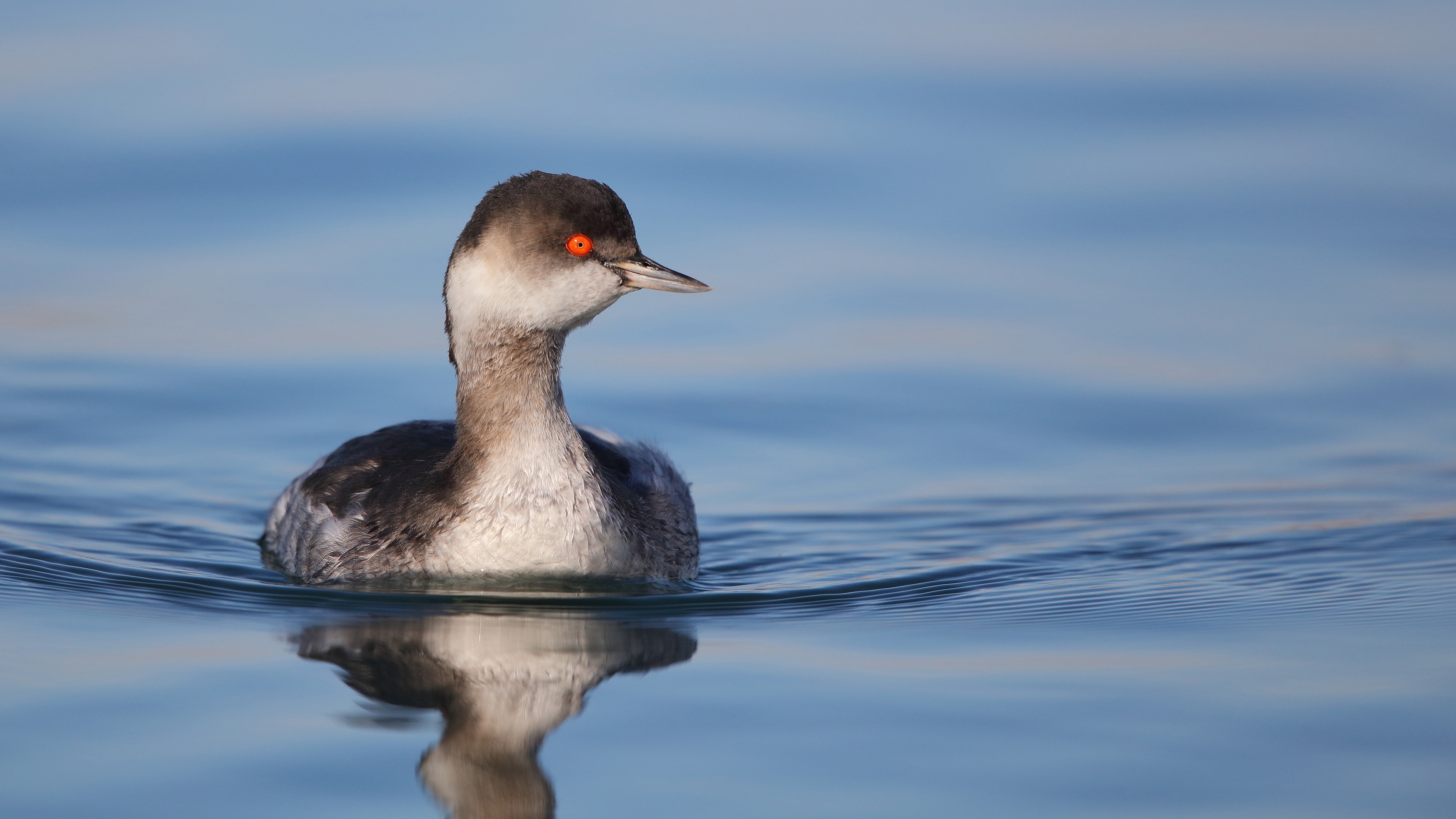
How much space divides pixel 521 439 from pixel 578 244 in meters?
1.03

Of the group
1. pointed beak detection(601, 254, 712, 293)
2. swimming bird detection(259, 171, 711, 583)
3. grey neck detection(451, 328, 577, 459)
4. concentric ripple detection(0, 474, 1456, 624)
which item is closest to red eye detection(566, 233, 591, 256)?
swimming bird detection(259, 171, 711, 583)

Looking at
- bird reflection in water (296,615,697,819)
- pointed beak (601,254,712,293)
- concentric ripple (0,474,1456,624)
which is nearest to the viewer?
bird reflection in water (296,615,697,819)

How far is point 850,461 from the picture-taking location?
43.1 ft

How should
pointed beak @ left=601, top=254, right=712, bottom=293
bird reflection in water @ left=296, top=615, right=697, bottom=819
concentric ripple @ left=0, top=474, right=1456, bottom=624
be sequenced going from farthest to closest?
1. pointed beak @ left=601, top=254, right=712, bottom=293
2. concentric ripple @ left=0, top=474, right=1456, bottom=624
3. bird reflection in water @ left=296, top=615, right=697, bottom=819

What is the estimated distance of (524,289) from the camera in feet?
33.1

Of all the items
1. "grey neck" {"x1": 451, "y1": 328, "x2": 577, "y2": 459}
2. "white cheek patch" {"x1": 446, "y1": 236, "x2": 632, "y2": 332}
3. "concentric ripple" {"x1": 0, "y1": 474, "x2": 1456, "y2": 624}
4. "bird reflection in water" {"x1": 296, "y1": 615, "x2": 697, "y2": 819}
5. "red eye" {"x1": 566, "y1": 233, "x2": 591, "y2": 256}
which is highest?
"red eye" {"x1": 566, "y1": 233, "x2": 591, "y2": 256}

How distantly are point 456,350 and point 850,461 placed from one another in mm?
3464

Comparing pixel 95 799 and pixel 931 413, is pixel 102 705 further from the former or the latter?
pixel 931 413

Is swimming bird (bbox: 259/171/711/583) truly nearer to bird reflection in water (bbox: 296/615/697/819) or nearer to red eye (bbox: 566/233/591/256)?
red eye (bbox: 566/233/591/256)

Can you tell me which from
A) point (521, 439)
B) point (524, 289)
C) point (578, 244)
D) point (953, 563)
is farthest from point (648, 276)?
point (953, 563)

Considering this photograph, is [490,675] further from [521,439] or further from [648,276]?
[648,276]

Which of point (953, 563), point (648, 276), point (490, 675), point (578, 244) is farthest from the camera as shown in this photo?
point (953, 563)

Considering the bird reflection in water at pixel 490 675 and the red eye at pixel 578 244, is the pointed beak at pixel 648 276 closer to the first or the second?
the red eye at pixel 578 244

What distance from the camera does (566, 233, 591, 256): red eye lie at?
10.0 m
